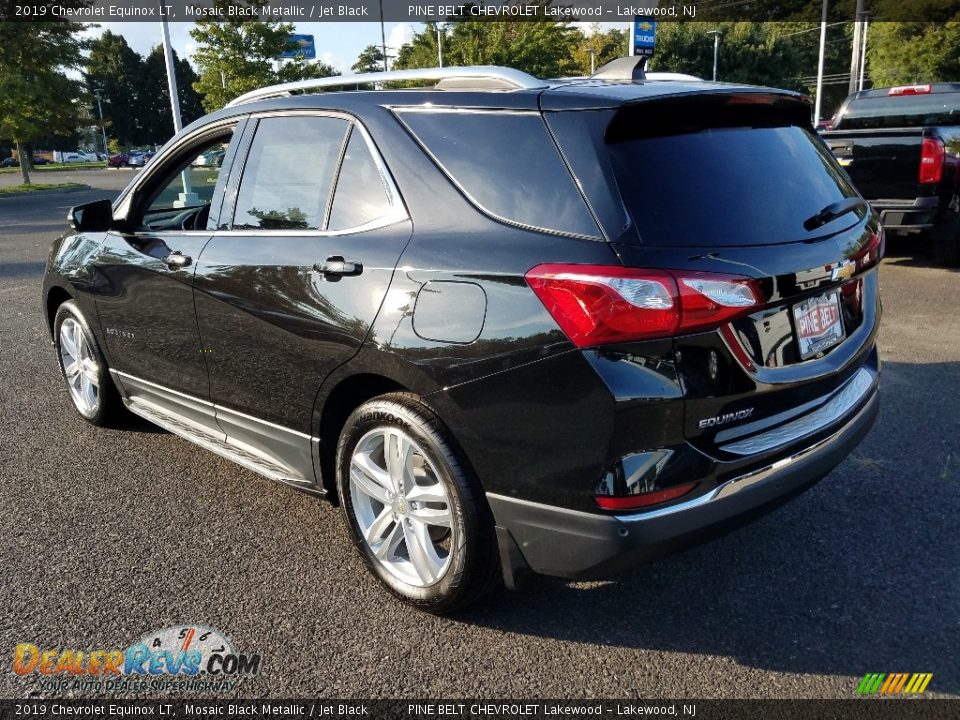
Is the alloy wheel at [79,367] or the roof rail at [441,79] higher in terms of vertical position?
the roof rail at [441,79]

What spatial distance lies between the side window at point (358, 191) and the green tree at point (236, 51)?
25441mm

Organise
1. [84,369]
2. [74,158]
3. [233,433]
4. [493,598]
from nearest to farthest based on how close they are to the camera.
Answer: [493,598] < [233,433] < [84,369] < [74,158]

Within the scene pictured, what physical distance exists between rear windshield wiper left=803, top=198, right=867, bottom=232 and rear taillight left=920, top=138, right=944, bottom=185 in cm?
593

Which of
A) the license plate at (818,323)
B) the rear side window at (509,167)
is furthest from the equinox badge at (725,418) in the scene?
the rear side window at (509,167)

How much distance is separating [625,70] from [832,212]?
909 mm

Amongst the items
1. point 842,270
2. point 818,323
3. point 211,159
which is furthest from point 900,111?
point 211,159

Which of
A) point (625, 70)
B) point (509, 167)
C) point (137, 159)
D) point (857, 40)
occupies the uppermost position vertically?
point (857, 40)

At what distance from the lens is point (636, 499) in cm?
231

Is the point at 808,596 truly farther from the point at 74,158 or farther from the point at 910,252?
the point at 74,158

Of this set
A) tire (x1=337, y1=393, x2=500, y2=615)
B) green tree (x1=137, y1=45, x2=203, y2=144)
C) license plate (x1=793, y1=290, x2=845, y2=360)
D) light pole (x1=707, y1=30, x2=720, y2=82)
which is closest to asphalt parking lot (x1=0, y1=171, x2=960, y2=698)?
tire (x1=337, y1=393, x2=500, y2=615)

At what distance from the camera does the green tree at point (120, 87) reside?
87.6 meters

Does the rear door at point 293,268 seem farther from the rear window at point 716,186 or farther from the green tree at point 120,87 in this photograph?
the green tree at point 120,87

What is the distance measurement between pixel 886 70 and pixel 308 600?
46.6 meters

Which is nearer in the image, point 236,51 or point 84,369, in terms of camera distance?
point 84,369
